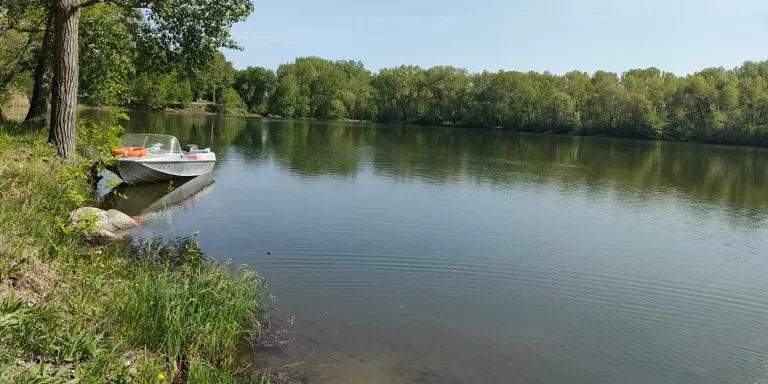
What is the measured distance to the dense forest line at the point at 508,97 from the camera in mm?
81375

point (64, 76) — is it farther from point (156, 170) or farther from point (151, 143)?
point (151, 143)

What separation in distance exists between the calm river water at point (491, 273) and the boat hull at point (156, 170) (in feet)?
1.62

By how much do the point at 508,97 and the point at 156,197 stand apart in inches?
3525

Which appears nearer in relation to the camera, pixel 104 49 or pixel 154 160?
pixel 104 49

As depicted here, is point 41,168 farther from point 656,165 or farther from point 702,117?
point 702,117

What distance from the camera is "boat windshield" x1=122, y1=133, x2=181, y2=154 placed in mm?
19109

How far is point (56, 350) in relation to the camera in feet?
14.7

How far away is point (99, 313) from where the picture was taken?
18.2 feet

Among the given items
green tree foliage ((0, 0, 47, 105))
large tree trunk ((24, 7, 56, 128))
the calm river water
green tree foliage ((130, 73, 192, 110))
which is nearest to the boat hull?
the calm river water

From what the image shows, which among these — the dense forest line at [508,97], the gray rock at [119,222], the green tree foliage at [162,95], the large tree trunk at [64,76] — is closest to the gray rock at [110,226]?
the gray rock at [119,222]

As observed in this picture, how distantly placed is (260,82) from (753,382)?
352 ft

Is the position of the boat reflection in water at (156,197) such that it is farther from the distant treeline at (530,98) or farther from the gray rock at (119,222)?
the distant treeline at (530,98)

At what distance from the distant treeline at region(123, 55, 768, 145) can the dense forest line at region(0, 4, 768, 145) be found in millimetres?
163

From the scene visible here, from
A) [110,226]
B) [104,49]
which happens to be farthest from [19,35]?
[110,226]
